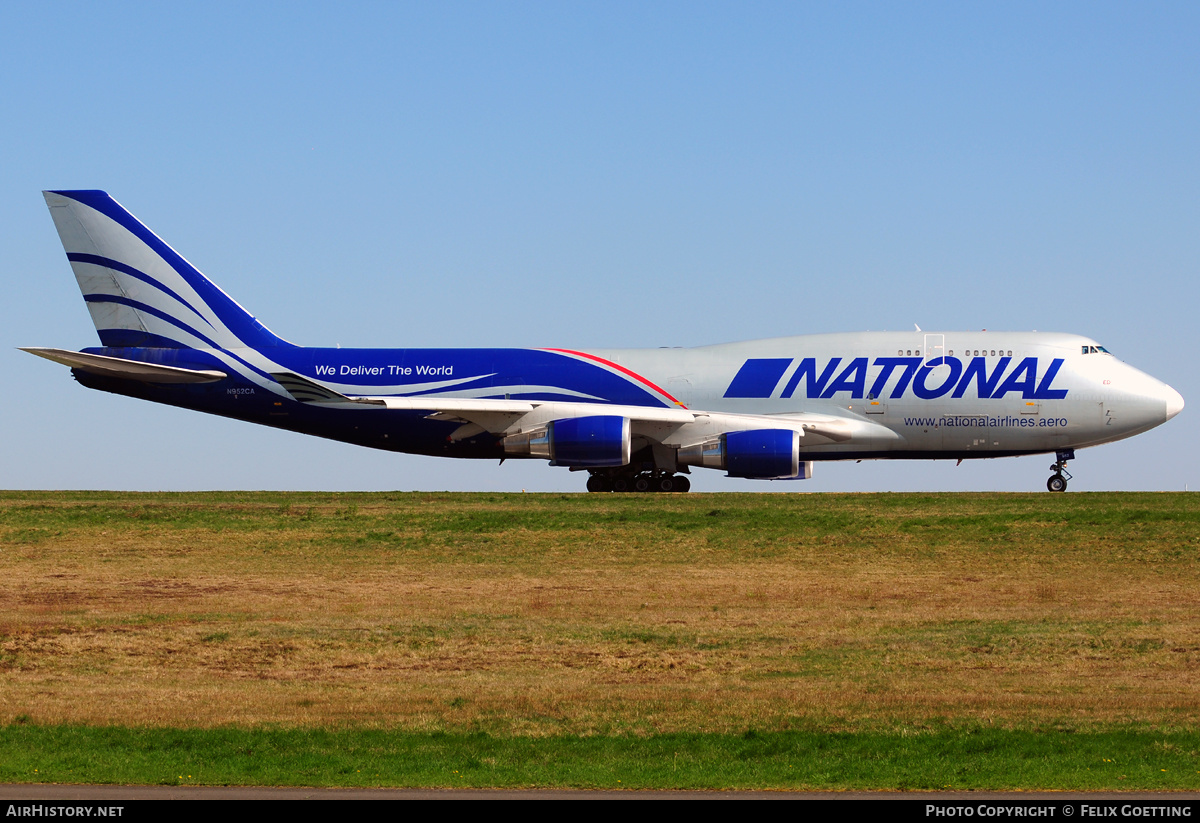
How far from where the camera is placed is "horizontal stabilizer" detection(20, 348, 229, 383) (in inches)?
1671

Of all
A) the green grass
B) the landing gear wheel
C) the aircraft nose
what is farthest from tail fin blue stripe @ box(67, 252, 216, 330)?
the aircraft nose

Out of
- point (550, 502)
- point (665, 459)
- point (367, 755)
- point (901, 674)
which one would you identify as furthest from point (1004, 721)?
point (665, 459)

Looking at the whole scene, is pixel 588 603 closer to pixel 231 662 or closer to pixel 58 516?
pixel 231 662

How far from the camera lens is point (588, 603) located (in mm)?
25500

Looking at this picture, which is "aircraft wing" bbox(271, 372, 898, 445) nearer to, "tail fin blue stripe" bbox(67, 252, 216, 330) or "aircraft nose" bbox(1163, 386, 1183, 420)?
"tail fin blue stripe" bbox(67, 252, 216, 330)

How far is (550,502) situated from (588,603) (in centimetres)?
1309

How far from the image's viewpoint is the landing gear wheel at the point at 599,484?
142 feet

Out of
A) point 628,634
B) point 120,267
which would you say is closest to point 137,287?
point 120,267

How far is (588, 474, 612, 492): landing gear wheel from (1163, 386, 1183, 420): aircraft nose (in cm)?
1685

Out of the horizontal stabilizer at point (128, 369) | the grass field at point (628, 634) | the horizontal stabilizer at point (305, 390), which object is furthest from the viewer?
the horizontal stabilizer at point (128, 369)

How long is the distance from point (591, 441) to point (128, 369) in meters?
14.9

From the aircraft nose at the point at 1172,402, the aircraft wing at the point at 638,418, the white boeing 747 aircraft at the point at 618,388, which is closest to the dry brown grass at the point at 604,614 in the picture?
the aircraft wing at the point at 638,418

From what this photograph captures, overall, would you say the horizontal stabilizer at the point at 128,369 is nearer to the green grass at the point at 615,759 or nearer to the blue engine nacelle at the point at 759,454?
the blue engine nacelle at the point at 759,454

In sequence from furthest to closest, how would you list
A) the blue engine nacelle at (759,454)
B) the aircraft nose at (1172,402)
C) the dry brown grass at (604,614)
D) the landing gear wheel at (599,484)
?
the landing gear wheel at (599,484), the aircraft nose at (1172,402), the blue engine nacelle at (759,454), the dry brown grass at (604,614)
